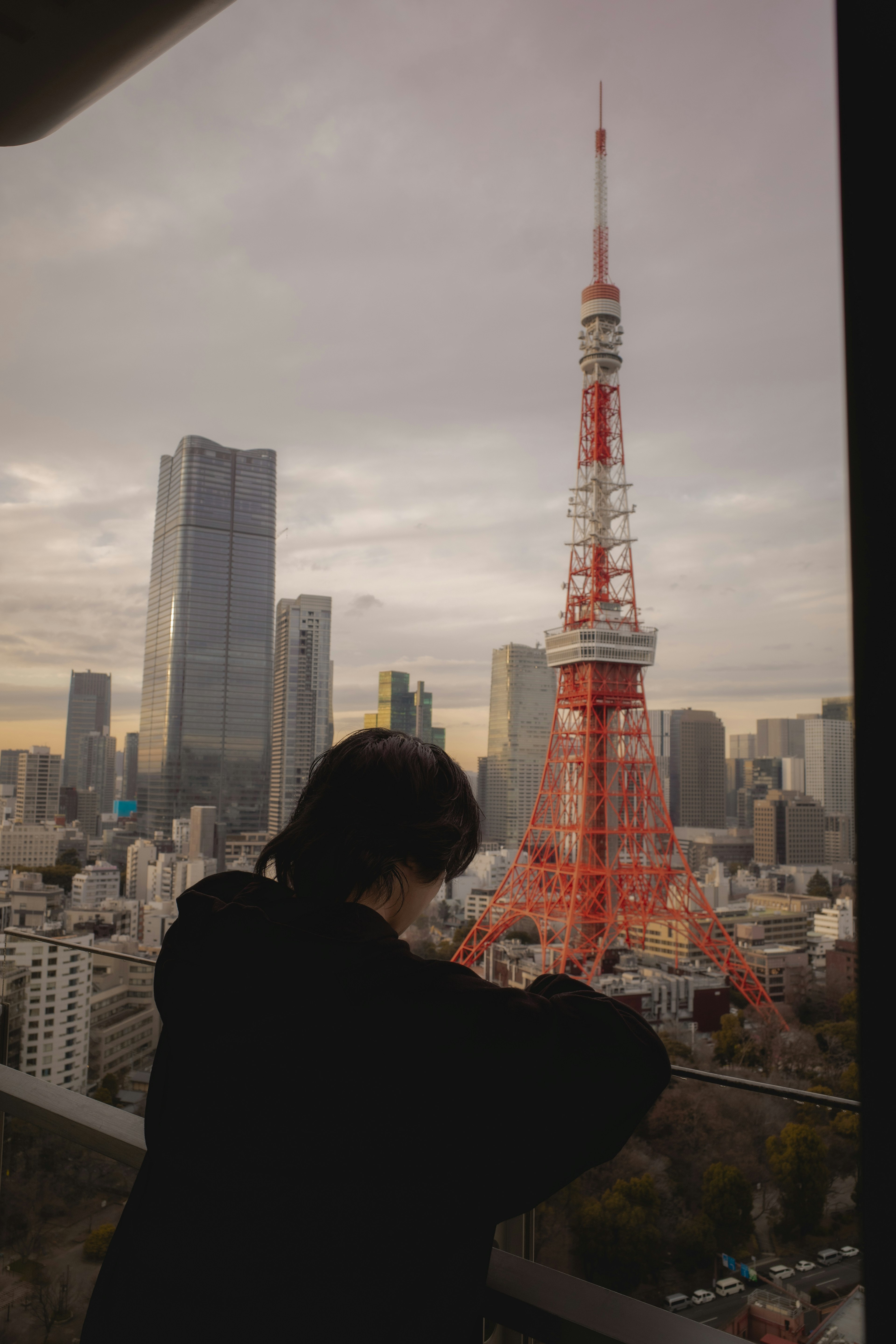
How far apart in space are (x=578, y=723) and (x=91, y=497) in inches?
281

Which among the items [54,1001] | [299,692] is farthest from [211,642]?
[54,1001]

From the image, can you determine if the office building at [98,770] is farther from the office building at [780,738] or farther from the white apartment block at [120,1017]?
the office building at [780,738]

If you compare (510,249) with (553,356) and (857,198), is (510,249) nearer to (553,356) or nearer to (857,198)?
(553,356)

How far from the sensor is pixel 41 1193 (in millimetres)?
1477

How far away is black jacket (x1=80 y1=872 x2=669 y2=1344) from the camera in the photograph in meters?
0.56

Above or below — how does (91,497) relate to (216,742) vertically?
above

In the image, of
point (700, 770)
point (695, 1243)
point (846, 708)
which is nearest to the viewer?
point (846, 708)

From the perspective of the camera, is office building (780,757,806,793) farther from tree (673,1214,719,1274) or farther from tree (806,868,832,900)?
tree (673,1214,719,1274)

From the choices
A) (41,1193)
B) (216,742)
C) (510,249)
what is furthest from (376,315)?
(41,1193)

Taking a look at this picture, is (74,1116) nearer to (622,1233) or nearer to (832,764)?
(622,1233)

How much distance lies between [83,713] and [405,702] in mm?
2762

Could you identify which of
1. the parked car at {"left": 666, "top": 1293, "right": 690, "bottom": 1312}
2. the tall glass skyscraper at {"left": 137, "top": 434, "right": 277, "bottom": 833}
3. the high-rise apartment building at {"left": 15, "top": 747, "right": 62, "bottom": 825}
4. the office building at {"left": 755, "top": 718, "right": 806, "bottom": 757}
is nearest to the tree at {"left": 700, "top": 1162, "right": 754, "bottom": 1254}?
the parked car at {"left": 666, "top": 1293, "right": 690, "bottom": 1312}

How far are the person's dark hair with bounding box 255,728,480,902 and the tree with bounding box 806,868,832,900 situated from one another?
5.39 meters

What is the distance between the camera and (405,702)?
15.4 ft
